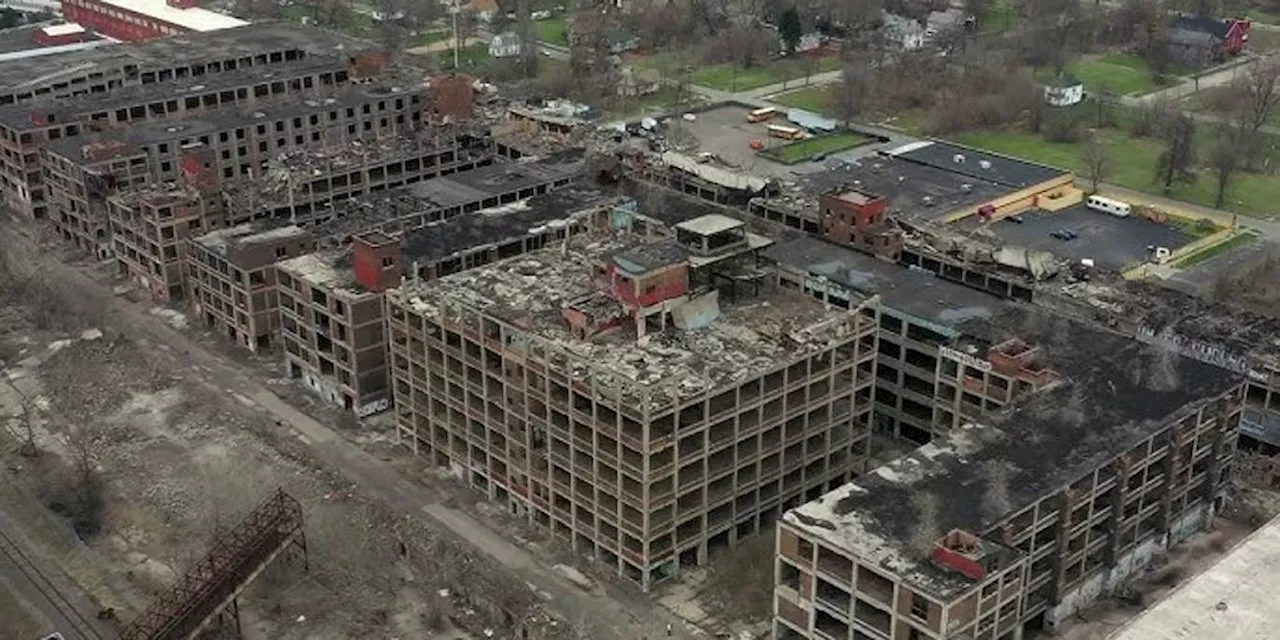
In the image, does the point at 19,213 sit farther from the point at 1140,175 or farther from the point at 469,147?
the point at 1140,175

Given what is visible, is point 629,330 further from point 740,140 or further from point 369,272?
point 740,140

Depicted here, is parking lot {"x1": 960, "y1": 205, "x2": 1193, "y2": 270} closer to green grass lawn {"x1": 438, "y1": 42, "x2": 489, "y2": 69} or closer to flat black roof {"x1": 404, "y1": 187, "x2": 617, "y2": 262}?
flat black roof {"x1": 404, "y1": 187, "x2": 617, "y2": 262}

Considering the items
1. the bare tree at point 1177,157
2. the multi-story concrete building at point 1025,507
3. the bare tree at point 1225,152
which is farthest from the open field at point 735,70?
the multi-story concrete building at point 1025,507

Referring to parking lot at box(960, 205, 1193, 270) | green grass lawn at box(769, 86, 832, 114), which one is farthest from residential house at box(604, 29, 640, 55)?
parking lot at box(960, 205, 1193, 270)

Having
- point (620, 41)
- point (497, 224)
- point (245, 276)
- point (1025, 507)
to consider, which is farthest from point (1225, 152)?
point (245, 276)

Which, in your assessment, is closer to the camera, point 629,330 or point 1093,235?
point 629,330

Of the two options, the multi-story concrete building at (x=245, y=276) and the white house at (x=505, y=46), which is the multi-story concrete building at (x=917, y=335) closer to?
the multi-story concrete building at (x=245, y=276)

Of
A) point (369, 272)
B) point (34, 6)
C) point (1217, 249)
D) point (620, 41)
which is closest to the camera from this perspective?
point (369, 272)
